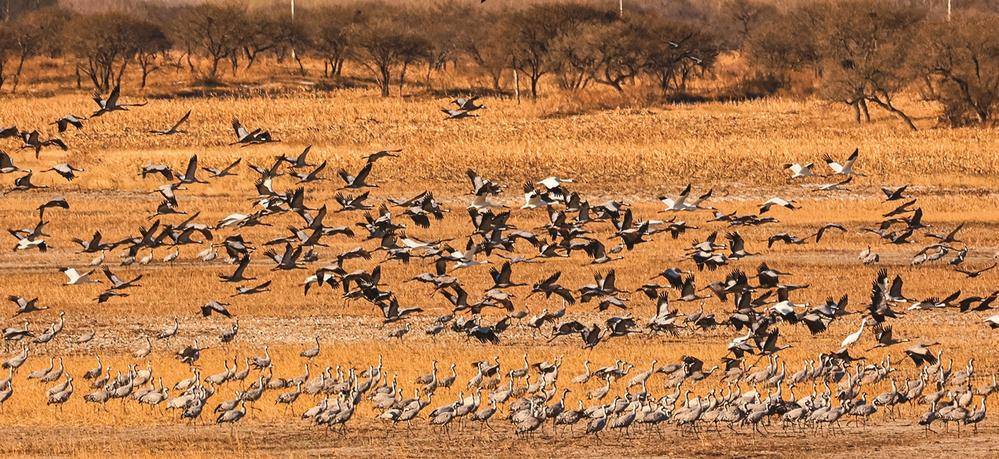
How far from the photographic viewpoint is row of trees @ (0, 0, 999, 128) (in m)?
69.9

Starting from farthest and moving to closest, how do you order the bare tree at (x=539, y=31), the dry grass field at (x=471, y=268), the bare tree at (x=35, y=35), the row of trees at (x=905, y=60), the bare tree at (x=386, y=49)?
the bare tree at (x=35, y=35), the bare tree at (x=386, y=49), the bare tree at (x=539, y=31), the row of trees at (x=905, y=60), the dry grass field at (x=471, y=268)

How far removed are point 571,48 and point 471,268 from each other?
2108 inches

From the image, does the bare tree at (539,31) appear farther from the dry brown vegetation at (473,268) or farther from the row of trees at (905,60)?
the row of trees at (905,60)

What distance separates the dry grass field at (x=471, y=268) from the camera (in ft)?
68.7

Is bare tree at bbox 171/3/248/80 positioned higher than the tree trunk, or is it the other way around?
bare tree at bbox 171/3/248/80

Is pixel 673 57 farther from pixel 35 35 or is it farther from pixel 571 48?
pixel 35 35

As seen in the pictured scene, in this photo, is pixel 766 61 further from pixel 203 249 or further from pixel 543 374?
pixel 543 374

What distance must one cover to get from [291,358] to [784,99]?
196 ft

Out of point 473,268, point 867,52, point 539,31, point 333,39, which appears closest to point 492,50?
point 539,31

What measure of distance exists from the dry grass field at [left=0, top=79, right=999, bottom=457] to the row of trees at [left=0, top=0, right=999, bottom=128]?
137 inches

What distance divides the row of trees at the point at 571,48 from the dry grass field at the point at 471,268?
3.48 meters

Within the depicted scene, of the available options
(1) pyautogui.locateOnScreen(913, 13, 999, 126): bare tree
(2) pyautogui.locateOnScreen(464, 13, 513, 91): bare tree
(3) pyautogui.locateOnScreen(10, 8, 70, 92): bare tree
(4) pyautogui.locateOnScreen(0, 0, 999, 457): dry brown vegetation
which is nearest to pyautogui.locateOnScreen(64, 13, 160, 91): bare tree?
(3) pyautogui.locateOnScreen(10, 8, 70, 92): bare tree

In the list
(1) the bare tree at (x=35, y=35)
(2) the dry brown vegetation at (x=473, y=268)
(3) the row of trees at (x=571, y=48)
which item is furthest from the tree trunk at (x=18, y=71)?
(2) the dry brown vegetation at (x=473, y=268)

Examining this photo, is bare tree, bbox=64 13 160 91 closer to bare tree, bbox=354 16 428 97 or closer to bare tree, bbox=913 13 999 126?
bare tree, bbox=354 16 428 97
